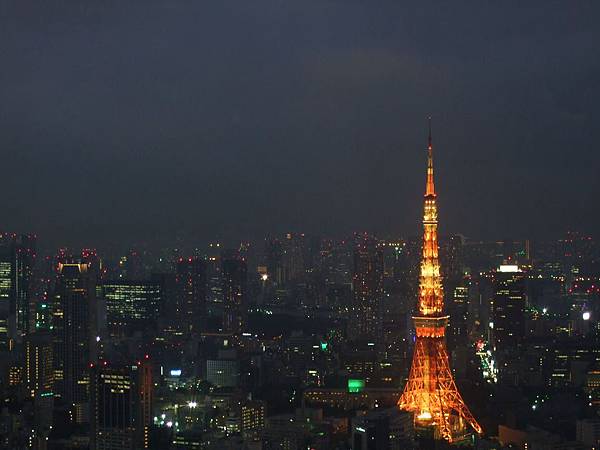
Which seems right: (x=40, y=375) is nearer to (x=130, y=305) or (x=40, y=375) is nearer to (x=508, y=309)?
(x=130, y=305)

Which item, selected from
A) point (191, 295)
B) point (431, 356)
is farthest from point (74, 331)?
point (431, 356)

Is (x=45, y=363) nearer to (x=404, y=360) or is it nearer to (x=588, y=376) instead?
(x=404, y=360)

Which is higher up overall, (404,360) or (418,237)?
(418,237)

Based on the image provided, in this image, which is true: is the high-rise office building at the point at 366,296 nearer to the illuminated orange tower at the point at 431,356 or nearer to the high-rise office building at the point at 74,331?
the illuminated orange tower at the point at 431,356

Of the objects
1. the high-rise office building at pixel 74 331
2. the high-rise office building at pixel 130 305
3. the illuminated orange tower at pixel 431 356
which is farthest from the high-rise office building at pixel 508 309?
the high-rise office building at pixel 74 331

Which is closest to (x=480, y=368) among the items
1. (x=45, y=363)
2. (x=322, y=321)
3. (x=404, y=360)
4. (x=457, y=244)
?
(x=404, y=360)

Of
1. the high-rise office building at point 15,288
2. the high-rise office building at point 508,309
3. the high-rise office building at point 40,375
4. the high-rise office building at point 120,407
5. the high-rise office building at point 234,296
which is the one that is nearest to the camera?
the high-rise office building at point 120,407

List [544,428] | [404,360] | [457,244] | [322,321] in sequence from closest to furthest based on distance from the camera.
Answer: [544,428], [457,244], [404,360], [322,321]
